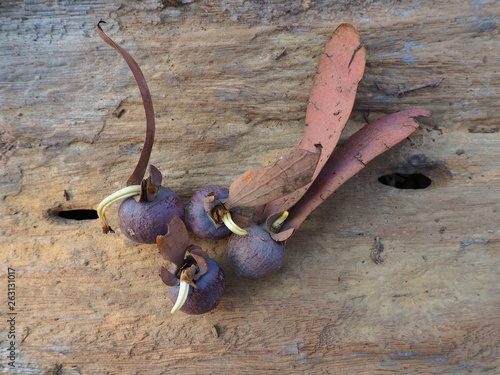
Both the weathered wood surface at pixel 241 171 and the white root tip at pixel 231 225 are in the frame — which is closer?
the white root tip at pixel 231 225

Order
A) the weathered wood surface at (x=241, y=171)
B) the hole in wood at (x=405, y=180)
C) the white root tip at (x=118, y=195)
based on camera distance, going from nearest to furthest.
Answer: the white root tip at (x=118, y=195)
the weathered wood surface at (x=241, y=171)
the hole in wood at (x=405, y=180)

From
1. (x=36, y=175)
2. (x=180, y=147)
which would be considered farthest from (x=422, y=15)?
(x=36, y=175)

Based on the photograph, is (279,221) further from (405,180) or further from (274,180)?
(405,180)

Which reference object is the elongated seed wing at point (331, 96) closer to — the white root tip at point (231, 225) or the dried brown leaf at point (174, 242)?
the white root tip at point (231, 225)

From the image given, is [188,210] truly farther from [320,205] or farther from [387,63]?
[387,63]

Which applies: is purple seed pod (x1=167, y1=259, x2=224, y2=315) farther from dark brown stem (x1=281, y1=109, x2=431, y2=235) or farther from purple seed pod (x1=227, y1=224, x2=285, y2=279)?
dark brown stem (x1=281, y1=109, x2=431, y2=235)

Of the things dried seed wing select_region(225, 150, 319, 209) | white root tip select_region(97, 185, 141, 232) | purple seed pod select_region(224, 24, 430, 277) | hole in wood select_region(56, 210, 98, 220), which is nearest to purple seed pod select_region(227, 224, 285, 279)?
purple seed pod select_region(224, 24, 430, 277)

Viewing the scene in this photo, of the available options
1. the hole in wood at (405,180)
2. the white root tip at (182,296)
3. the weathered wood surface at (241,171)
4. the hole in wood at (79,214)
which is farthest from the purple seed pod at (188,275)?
the hole in wood at (405,180)
